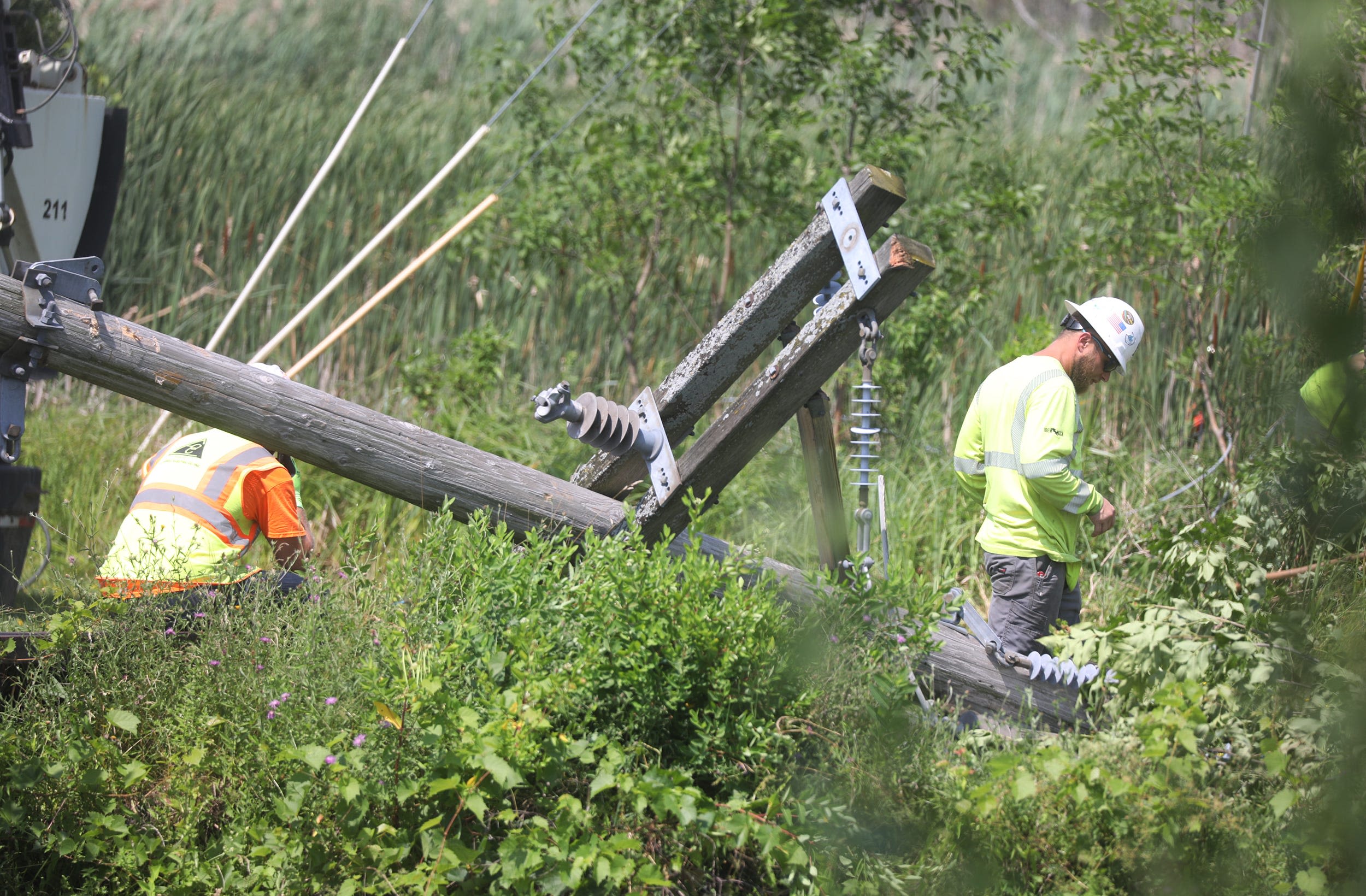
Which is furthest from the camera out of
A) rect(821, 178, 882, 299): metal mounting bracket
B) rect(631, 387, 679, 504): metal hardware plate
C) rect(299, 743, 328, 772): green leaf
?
rect(631, 387, 679, 504): metal hardware plate

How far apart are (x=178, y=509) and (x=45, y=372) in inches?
26.2

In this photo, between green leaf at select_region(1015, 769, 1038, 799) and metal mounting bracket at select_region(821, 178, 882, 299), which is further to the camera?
metal mounting bracket at select_region(821, 178, 882, 299)

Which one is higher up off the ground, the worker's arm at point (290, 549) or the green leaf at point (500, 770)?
the green leaf at point (500, 770)

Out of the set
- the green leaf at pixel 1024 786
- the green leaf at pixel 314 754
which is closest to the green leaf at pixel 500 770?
the green leaf at pixel 314 754

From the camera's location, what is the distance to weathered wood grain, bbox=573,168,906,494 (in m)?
3.25

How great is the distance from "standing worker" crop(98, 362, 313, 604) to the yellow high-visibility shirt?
2.30 meters

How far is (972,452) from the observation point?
3988 mm

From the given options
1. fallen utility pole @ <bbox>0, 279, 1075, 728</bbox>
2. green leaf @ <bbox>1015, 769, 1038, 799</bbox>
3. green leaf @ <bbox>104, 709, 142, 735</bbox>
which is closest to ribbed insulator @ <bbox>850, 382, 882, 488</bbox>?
fallen utility pole @ <bbox>0, 279, 1075, 728</bbox>

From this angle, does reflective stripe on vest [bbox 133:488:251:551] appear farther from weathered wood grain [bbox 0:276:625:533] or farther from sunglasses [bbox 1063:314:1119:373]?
sunglasses [bbox 1063:314:1119:373]

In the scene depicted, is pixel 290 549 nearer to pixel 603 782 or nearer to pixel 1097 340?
pixel 603 782

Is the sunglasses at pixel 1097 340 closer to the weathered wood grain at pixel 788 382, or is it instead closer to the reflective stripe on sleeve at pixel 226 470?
the weathered wood grain at pixel 788 382

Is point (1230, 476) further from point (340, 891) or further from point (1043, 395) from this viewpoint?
point (340, 891)

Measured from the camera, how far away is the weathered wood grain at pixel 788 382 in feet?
10.5

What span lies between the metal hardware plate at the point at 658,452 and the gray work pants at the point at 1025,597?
1.21 meters
